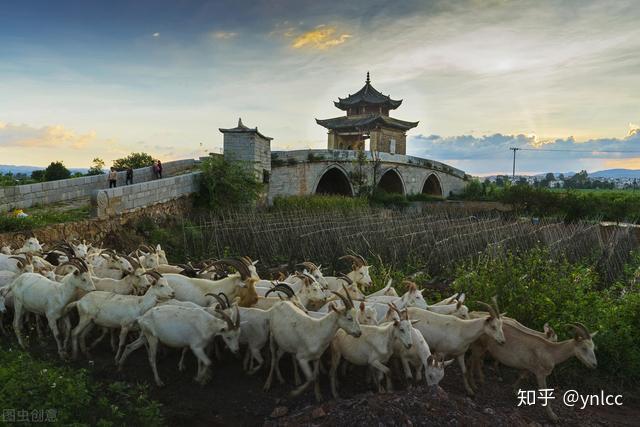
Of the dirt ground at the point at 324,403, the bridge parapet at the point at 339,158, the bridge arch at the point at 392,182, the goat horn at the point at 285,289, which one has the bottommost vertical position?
the dirt ground at the point at 324,403

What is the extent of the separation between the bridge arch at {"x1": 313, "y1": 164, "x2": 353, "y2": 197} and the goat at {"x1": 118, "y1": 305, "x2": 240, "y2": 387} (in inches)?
969

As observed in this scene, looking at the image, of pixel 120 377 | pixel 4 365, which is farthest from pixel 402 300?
pixel 4 365

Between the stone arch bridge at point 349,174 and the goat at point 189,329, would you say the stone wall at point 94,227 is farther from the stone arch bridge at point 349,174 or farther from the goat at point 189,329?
the stone arch bridge at point 349,174

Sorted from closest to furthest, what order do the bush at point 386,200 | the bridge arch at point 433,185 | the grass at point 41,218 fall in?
1. the grass at point 41,218
2. the bush at point 386,200
3. the bridge arch at point 433,185

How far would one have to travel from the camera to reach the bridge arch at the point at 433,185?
138 ft

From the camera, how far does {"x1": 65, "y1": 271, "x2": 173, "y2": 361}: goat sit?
659cm

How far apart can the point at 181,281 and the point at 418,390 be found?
4020 mm

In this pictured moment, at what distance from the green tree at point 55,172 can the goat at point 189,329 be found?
19.5 m

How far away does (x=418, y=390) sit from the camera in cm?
488

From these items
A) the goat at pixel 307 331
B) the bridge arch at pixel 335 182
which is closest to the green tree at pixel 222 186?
the bridge arch at pixel 335 182

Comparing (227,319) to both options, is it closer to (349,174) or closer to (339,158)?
(339,158)

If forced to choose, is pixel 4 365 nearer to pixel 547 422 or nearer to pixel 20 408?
pixel 20 408

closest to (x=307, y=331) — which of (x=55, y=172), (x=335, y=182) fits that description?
(x=55, y=172)

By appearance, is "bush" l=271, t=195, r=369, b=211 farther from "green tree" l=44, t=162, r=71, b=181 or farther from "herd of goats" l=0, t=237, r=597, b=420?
"herd of goats" l=0, t=237, r=597, b=420
